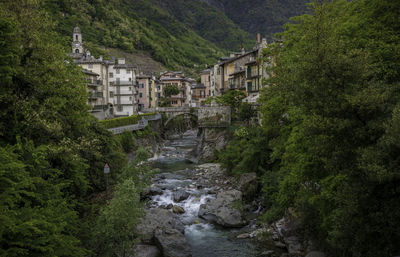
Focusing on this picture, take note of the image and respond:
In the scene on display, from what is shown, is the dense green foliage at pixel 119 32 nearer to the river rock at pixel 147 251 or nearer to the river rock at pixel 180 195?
the river rock at pixel 180 195

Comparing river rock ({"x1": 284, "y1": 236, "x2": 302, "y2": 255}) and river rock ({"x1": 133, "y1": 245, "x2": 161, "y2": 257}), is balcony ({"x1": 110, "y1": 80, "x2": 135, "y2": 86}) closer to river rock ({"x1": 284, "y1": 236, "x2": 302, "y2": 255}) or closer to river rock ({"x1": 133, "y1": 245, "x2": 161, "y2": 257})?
river rock ({"x1": 133, "y1": 245, "x2": 161, "y2": 257})

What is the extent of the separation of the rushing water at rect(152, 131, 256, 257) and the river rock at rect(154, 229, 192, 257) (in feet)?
2.69

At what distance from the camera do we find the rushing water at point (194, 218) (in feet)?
67.0

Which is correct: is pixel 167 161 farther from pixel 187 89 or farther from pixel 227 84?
pixel 187 89

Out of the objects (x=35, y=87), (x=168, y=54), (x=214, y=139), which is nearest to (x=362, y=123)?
(x=35, y=87)

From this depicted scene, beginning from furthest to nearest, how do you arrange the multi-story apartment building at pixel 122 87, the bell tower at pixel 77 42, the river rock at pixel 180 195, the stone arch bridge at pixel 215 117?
the bell tower at pixel 77 42
the multi-story apartment building at pixel 122 87
the stone arch bridge at pixel 215 117
the river rock at pixel 180 195

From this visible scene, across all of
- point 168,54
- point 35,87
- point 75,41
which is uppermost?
point 168,54

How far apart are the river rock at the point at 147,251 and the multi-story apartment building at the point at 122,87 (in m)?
60.1

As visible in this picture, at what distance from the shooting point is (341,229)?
1184 cm

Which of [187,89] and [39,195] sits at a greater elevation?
[187,89]

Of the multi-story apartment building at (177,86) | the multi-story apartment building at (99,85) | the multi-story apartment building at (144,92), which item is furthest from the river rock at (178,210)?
the multi-story apartment building at (177,86)

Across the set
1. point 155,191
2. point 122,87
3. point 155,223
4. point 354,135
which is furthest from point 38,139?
point 122,87

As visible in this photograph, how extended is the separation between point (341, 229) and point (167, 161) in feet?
133

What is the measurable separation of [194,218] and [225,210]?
2977mm
